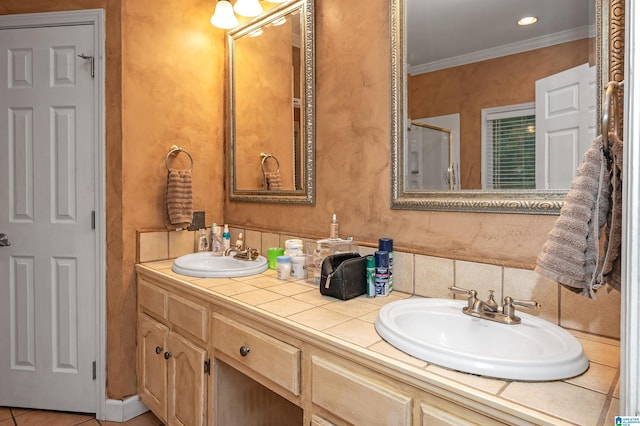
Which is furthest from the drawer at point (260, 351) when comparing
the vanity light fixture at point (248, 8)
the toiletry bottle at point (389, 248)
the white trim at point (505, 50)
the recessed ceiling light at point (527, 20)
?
the vanity light fixture at point (248, 8)

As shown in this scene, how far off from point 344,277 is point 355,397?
47 centimetres

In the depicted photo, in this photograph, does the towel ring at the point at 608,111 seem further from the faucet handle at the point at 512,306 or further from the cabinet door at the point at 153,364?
the cabinet door at the point at 153,364

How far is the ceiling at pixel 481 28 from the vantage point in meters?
1.18

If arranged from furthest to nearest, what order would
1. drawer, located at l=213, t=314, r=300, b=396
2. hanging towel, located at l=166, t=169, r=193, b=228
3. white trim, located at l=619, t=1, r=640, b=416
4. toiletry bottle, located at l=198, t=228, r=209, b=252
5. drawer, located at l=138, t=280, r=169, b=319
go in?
toiletry bottle, located at l=198, t=228, r=209, b=252 → hanging towel, located at l=166, t=169, r=193, b=228 → drawer, located at l=138, t=280, r=169, b=319 → drawer, located at l=213, t=314, r=300, b=396 → white trim, located at l=619, t=1, r=640, b=416

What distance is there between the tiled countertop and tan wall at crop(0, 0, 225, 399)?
46 cm

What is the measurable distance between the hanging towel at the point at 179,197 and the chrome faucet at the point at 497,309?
60.7 inches

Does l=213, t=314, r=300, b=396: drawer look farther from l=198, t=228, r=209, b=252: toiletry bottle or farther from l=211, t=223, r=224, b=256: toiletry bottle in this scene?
l=198, t=228, r=209, b=252: toiletry bottle

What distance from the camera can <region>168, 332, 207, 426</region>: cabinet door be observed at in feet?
5.24

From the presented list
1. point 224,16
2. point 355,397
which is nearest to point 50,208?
point 224,16

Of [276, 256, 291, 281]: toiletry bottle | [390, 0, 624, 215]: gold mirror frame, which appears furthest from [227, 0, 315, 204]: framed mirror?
[390, 0, 624, 215]: gold mirror frame

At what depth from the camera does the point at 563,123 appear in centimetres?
119

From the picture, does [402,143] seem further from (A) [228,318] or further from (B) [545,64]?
(A) [228,318]

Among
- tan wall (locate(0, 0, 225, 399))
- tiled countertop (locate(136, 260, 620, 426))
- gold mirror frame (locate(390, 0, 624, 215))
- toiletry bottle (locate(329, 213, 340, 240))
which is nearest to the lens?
tiled countertop (locate(136, 260, 620, 426))

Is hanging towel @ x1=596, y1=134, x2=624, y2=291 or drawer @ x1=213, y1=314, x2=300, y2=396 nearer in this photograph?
hanging towel @ x1=596, y1=134, x2=624, y2=291
